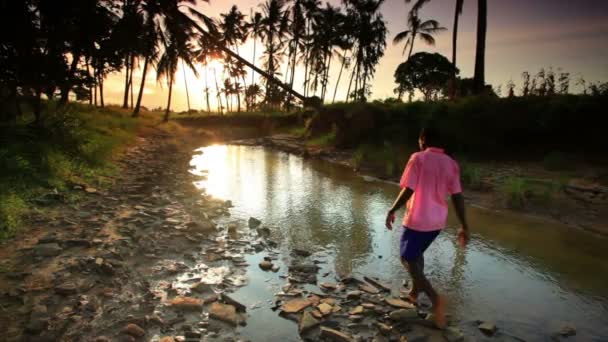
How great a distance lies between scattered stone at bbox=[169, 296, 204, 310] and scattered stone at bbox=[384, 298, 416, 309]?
206 cm

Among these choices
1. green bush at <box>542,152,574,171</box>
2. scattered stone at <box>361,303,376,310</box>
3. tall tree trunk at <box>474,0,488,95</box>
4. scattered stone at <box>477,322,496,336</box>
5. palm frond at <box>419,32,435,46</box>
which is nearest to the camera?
scattered stone at <box>477,322,496,336</box>

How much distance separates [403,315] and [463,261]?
2.35m

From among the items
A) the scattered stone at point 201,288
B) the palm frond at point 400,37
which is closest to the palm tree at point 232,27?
the palm frond at point 400,37

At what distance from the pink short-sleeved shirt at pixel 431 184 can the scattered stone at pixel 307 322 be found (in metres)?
1.39

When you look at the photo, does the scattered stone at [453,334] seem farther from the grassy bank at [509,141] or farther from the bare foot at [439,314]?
the grassy bank at [509,141]

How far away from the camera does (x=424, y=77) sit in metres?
44.7

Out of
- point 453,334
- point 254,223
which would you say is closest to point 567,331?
point 453,334

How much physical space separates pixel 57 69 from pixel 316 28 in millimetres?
32628

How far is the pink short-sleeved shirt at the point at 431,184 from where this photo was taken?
11.9ft

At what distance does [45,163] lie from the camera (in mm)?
7172

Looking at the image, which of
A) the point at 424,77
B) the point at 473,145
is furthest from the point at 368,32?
the point at 473,145

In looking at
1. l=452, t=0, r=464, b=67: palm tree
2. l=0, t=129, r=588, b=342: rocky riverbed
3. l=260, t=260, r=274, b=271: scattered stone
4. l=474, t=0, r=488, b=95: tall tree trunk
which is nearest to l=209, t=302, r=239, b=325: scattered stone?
l=0, t=129, r=588, b=342: rocky riverbed

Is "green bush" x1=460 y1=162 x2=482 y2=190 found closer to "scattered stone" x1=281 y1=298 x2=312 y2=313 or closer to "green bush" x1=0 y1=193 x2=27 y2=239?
"scattered stone" x1=281 y1=298 x2=312 y2=313

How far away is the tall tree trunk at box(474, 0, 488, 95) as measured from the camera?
54.3ft
